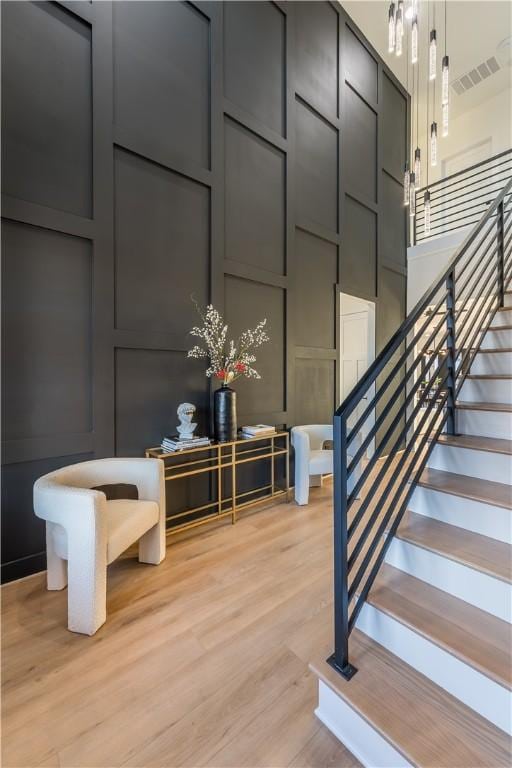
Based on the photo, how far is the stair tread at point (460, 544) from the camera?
126 centimetres

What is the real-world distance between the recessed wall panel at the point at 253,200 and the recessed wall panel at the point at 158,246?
0.31 meters

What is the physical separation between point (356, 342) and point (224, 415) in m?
3.54

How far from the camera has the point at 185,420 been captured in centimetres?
270

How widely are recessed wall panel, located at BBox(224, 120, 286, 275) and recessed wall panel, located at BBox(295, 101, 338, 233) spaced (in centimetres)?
34

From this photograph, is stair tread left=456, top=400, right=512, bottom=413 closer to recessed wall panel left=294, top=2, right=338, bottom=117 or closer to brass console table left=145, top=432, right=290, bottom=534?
brass console table left=145, top=432, right=290, bottom=534

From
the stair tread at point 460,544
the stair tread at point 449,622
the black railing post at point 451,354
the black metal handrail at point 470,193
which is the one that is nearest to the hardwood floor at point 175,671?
the stair tread at point 449,622

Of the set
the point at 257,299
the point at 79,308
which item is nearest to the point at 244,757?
the point at 79,308

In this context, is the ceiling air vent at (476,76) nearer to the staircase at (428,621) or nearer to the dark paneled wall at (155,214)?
the dark paneled wall at (155,214)

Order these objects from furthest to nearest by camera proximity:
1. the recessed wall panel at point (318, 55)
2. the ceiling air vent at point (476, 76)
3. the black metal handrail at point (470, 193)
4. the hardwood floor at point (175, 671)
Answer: the ceiling air vent at point (476, 76) → the black metal handrail at point (470, 193) → the recessed wall panel at point (318, 55) → the hardwood floor at point (175, 671)

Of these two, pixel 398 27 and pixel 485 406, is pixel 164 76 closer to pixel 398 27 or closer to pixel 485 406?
pixel 398 27

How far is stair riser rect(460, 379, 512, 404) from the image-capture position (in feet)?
6.91

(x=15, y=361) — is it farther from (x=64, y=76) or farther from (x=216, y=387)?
(x=64, y=76)

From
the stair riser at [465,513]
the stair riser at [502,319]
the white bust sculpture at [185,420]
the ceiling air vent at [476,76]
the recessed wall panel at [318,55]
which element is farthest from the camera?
the ceiling air vent at [476,76]

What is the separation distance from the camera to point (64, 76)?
231 cm
